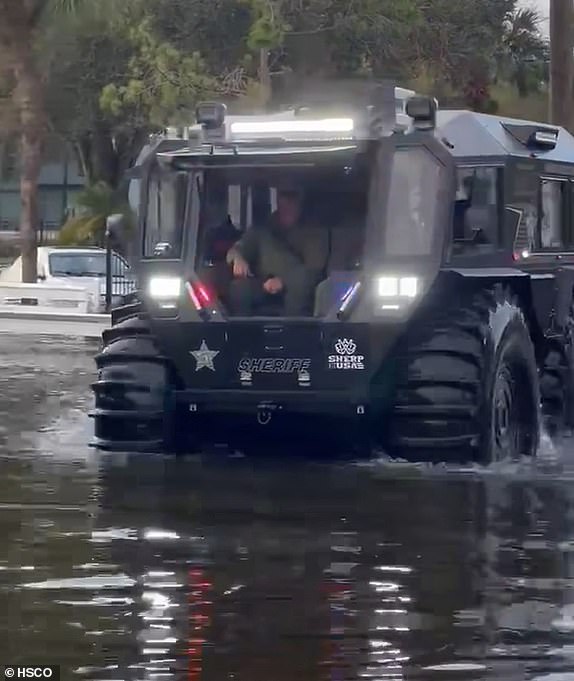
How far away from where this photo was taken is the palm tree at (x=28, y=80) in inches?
1288

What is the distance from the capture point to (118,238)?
14.7m

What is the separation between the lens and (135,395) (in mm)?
14117

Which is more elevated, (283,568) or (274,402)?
(274,402)

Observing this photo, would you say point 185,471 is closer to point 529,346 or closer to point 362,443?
point 362,443

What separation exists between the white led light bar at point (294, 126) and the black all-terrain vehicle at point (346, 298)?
0.04ft

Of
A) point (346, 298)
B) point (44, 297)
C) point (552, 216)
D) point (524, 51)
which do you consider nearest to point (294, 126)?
point (346, 298)

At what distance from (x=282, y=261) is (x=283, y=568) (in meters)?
4.62

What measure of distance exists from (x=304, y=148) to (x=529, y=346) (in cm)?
234

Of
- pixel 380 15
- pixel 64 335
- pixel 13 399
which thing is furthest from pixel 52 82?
pixel 13 399

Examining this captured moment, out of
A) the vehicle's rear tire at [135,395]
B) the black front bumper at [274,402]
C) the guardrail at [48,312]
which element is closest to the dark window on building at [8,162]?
the guardrail at [48,312]

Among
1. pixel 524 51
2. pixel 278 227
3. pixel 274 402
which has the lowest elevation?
pixel 274 402

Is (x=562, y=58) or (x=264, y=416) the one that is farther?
(x=562, y=58)

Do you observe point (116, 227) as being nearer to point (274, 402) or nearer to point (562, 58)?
point (274, 402)

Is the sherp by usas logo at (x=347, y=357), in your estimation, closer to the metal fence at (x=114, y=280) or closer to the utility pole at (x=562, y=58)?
the utility pole at (x=562, y=58)
